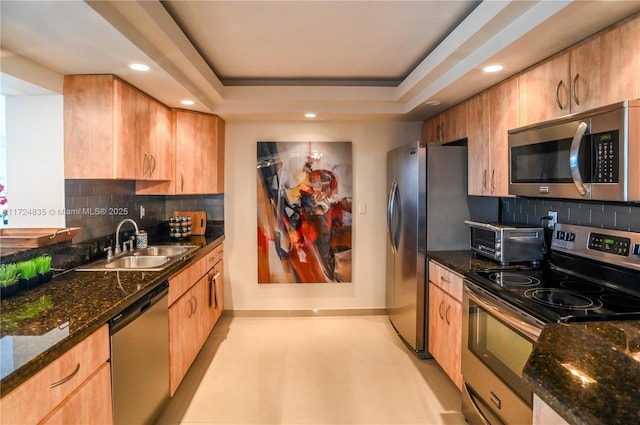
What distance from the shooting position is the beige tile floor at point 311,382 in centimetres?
226

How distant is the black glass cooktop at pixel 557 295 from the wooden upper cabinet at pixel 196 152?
99.6 inches

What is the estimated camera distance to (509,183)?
88.8 inches

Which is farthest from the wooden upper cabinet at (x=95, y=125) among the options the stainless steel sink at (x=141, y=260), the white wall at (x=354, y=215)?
the white wall at (x=354, y=215)

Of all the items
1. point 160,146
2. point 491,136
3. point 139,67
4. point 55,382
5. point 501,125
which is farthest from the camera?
point 160,146

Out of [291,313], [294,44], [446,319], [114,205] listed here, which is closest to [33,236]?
[114,205]

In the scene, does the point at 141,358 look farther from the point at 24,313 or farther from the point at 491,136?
the point at 491,136

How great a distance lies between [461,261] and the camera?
100 inches

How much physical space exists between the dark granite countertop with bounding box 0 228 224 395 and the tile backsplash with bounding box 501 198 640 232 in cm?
255

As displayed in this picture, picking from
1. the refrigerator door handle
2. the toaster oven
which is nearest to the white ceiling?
the refrigerator door handle

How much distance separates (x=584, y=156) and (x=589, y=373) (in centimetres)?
113

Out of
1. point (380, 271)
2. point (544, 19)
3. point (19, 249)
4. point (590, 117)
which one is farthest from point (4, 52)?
point (380, 271)

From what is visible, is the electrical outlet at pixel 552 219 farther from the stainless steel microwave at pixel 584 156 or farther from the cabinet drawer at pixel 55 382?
the cabinet drawer at pixel 55 382

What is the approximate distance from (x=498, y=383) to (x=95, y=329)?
6.19ft

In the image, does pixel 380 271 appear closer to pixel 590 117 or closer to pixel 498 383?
pixel 498 383
